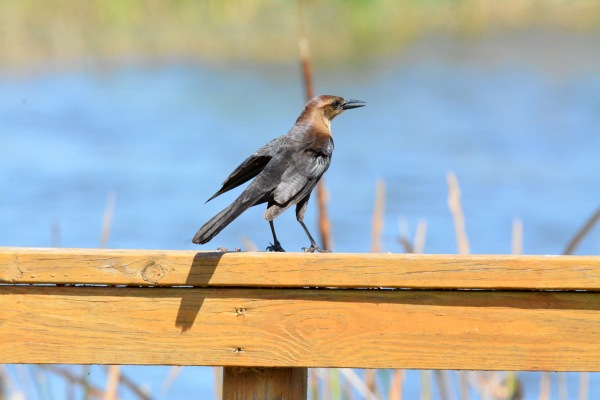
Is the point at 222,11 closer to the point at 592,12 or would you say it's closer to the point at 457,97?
the point at 457,97

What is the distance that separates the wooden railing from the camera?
2.38 metres

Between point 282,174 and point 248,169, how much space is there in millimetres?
111

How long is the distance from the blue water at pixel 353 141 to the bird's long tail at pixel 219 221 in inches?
200

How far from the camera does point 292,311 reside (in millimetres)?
2426

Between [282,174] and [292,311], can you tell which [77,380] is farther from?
[292,311]

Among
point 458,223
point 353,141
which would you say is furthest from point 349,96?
point 458,223

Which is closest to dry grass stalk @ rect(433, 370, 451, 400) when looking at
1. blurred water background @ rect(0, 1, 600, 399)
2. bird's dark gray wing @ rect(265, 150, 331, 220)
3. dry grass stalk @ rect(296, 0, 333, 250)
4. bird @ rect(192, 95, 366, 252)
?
dry grass stalk @ rect(296, 0, 333, 250)

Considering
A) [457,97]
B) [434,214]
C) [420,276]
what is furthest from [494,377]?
[457,97]

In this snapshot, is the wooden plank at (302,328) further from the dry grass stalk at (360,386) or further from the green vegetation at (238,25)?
the green vegetation at (238,25)

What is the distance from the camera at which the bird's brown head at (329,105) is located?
390 centimetres

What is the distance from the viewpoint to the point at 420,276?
238 centimetres

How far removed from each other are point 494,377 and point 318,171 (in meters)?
1.37

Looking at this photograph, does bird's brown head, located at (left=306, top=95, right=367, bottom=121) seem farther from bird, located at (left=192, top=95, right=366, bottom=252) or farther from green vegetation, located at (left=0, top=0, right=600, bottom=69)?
green vegetation, located at (left=0, top=0, right=600, bottom=69)

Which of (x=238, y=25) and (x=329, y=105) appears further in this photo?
(x=238, y=25)
